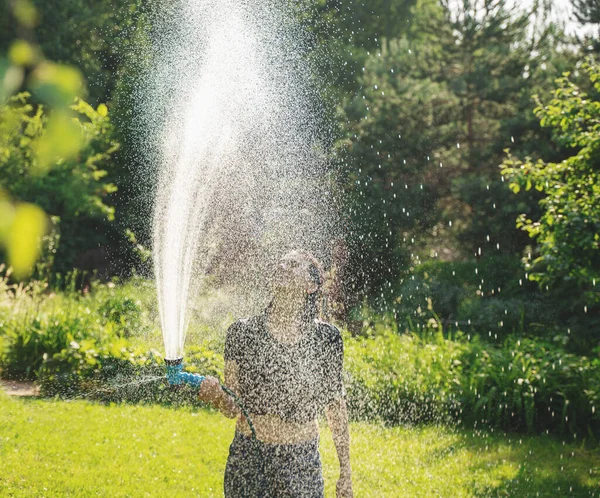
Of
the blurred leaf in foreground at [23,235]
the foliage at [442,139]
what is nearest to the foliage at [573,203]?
the blurred leaf in foreground at [23,235]

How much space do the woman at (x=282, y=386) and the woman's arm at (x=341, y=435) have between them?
0.09 m

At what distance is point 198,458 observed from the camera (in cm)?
557

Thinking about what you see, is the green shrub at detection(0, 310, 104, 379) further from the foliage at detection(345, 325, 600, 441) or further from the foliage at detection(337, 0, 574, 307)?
the foliage at detection(337, 0, 574, 307)

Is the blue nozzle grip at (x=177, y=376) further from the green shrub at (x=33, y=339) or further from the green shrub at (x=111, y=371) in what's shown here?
the green shrub at (x=33, y=339)

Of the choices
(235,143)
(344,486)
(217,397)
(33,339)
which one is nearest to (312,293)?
(217,397)

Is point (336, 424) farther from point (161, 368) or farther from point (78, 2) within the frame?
point (78, 2)

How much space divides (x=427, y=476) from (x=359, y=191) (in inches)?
343

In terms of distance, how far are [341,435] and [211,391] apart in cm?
60

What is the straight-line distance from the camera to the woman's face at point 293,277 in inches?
98.0

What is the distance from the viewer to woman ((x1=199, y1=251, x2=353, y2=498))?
2.46m

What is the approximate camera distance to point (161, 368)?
24.1 feet

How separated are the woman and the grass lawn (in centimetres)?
266

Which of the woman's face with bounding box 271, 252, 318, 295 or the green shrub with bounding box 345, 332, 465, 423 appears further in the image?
the green shrub with bounding box 345, 332, 465, 423

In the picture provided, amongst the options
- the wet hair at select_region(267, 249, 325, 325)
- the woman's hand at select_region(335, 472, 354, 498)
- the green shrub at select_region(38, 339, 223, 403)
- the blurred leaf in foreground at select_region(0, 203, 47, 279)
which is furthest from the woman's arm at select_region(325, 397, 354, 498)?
the green shrub at select_region(38, 339, 223, 403)
